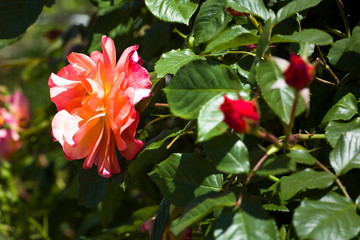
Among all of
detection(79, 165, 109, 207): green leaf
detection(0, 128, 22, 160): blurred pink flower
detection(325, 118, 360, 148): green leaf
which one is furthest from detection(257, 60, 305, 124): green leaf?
detection(0, 128, 22, 160): blurred pink flower

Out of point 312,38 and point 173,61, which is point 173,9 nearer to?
point 173,61

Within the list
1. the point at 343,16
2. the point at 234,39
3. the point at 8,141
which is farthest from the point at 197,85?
the point at 8,141

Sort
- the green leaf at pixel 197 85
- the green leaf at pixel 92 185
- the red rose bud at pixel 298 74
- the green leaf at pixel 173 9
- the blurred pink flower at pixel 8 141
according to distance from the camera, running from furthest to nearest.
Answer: the blurred pink flower at pixel 8 141, the green leaf at pixel 92 185, the green leaf at pixel 173 9, the green leaf at pixel 197 85, the red rose bud at pixel 298 74

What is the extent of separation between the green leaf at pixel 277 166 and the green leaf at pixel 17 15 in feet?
1.54

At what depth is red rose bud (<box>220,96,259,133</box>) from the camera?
0.34 metres

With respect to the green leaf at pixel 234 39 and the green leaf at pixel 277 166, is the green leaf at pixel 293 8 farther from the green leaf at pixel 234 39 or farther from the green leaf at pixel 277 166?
the green leaf at pixel 277 166

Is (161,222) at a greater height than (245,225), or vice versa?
(245,225)

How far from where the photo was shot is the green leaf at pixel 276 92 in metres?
0.38

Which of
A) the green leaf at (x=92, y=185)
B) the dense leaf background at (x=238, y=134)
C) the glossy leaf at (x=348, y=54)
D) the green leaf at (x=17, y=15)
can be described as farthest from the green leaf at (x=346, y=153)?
the green leaf at (x=17, y=15)

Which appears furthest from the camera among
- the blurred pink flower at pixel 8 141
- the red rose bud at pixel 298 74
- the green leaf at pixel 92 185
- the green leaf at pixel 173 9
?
the blurred pink flower at pixel 8 141

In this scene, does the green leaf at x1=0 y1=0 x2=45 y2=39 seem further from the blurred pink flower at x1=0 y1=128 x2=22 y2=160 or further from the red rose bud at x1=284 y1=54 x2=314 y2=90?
the blurred pink flower at x1=0 y1=128 x2=22 y2=160

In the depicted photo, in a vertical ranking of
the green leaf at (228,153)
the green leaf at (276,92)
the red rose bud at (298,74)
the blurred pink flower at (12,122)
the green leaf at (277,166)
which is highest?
the red rose bud at (298,74)

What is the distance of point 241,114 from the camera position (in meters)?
0.34

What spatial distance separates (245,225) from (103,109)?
250 millimetres
